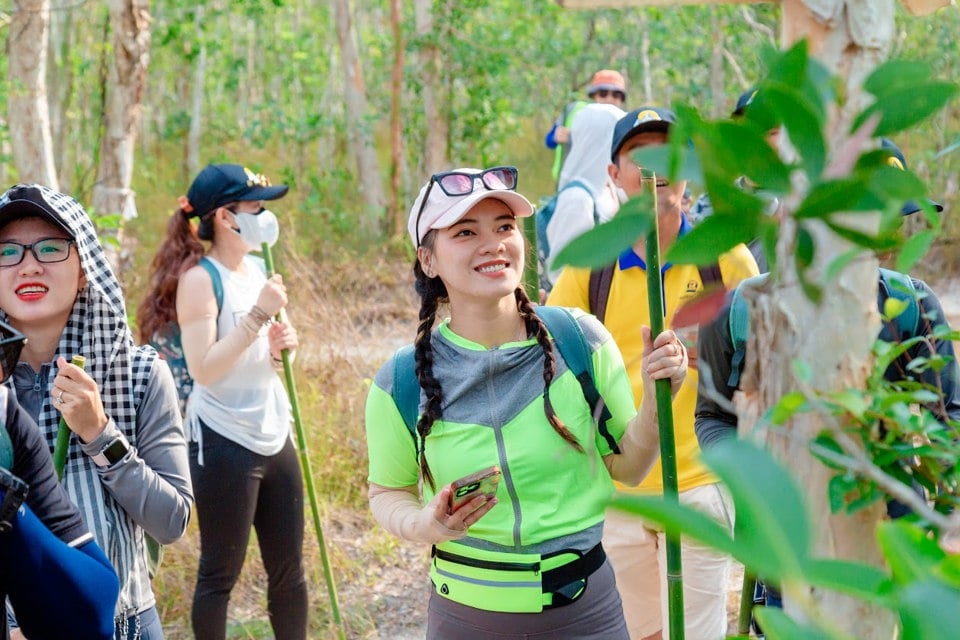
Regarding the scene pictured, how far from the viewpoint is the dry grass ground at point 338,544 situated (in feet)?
15.2

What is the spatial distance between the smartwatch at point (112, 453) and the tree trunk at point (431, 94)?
1027 centimetres

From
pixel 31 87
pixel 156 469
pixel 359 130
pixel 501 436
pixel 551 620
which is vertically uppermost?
pixel 31 87

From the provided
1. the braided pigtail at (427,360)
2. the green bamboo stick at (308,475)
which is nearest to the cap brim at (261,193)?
the green bamboo stick at (308,475)

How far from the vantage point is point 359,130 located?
13.8m

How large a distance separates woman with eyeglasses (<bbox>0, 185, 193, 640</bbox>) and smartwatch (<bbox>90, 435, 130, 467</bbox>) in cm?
1

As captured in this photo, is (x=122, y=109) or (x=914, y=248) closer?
(x=914, y=248)

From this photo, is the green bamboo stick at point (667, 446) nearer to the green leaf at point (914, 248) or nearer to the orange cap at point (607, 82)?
the green leaf at point (914, 248)

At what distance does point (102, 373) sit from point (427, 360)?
73cm

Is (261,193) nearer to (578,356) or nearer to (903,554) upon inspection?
(578,356)

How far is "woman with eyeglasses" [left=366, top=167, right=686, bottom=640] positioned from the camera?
2.21 m

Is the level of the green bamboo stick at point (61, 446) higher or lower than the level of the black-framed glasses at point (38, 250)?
lower

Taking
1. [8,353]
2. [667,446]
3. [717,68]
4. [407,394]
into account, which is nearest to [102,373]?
[8,353]

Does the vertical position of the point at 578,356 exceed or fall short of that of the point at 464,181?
it falls short

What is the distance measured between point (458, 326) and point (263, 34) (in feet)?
76.1
